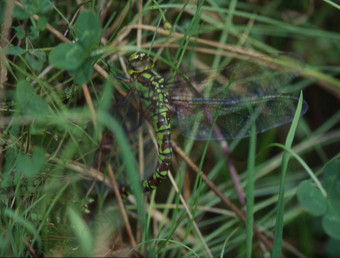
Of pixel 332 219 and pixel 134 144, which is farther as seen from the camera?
pixel 134 144

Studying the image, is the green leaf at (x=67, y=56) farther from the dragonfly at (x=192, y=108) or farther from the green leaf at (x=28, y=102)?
the dragonfly at (x=192, y=108)

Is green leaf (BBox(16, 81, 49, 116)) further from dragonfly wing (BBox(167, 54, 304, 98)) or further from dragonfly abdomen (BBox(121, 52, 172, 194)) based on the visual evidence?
dragonfly wing (BBox(167, 54, 304, 98))

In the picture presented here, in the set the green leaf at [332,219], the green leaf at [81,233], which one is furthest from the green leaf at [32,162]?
the green leaf at [332,219]

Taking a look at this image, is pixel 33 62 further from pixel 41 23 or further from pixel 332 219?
pixel 332 219

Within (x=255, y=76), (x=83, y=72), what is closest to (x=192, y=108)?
(x=255, y=76)

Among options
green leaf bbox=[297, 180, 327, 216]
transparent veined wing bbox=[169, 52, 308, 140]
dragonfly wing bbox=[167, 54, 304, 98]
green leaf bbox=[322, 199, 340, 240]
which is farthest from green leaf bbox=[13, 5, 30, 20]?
green leaf bbox=[322, 199, 340, 240]

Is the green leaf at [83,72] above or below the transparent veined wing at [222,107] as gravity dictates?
above

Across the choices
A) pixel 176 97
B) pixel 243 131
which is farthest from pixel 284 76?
pixel 176 97
